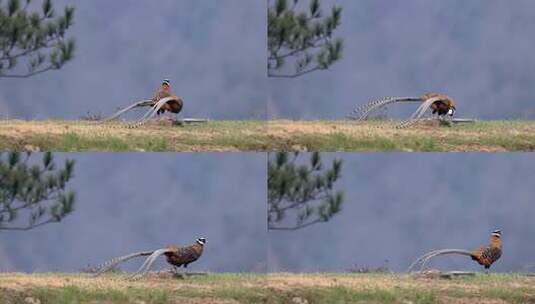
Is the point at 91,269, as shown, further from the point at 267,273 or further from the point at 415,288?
the point at 415,288

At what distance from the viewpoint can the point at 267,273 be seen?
1586cm

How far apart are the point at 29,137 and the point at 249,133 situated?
2203 mm

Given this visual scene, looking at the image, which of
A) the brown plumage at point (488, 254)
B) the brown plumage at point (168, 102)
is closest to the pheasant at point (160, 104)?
the brown plumage at point (168, 102)

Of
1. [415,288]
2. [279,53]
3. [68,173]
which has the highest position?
[279,53]

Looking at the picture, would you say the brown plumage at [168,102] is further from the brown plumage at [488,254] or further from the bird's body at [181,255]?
the brown plumage at [488,254]

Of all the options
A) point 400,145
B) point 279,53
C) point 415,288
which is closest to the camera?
point 415,288

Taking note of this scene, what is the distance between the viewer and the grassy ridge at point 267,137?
1591cm

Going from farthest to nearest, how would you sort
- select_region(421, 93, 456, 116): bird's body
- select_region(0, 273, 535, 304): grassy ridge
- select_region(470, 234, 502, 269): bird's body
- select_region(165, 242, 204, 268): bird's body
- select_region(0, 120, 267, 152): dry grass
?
select_region(421, 93, 456, 116): bird's body
select_region(0, 120, 267, 152): dry grass
select_region(470, 234, 502, 269): bird's body
select_region(165, 242, 204, 268): bird's body
select_region(0, 273, 535, 304): grassy ridge

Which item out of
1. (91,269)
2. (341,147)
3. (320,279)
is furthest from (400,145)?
(91,269)

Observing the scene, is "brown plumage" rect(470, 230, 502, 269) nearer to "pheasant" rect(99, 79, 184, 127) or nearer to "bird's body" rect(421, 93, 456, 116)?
"bird's body" rect(421, 93, 456, 116)

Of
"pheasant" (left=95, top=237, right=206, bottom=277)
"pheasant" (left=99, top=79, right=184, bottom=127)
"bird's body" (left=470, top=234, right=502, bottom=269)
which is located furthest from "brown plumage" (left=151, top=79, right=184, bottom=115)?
"bird's body" (left=470, top=234, right=502, bottom=269)

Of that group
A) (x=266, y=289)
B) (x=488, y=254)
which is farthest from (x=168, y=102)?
(x=488, y=254)

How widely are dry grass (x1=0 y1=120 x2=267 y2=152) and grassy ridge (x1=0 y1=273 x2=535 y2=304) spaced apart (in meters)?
1.33

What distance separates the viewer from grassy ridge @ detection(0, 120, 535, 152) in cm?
1591
